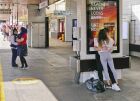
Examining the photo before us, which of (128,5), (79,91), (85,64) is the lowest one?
(79,91)

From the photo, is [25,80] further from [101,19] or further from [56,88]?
[101,19]

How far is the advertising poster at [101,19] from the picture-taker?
10.6m

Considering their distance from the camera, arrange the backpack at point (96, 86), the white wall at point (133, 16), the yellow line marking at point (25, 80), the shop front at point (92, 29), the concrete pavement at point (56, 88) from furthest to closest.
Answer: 1. the white wall at point (133, 16)
2. the yellow line marking at point (25, 80)
3. the shop front at point (92, 29)
4. the backpack at point (96, 86)
5. the concrete pavement at point (56, 88)

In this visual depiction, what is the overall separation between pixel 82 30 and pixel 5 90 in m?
2.79

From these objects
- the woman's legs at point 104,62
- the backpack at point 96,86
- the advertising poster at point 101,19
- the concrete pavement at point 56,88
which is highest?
the advertising poster at point 101,19

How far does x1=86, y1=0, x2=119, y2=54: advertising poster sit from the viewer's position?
10.6 metres

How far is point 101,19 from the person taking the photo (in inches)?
420

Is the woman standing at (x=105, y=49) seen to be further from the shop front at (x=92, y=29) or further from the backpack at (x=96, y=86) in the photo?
the shop front at (x=92, y=29)

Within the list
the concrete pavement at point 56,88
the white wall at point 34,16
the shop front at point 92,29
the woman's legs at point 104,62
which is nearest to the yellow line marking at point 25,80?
the concrete pavement at point 56,88

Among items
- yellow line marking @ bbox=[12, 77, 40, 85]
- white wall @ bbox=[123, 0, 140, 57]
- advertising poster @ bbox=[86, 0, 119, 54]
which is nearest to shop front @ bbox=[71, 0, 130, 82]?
advertising poster @ bbox=[86, 0, 119, 54]

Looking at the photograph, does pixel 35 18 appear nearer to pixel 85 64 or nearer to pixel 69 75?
pixel 69 75

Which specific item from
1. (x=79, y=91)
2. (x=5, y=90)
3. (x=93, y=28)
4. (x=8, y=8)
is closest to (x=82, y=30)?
(x=93, y=28)

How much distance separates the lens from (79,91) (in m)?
9.62

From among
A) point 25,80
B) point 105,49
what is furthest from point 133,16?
point 105,49
